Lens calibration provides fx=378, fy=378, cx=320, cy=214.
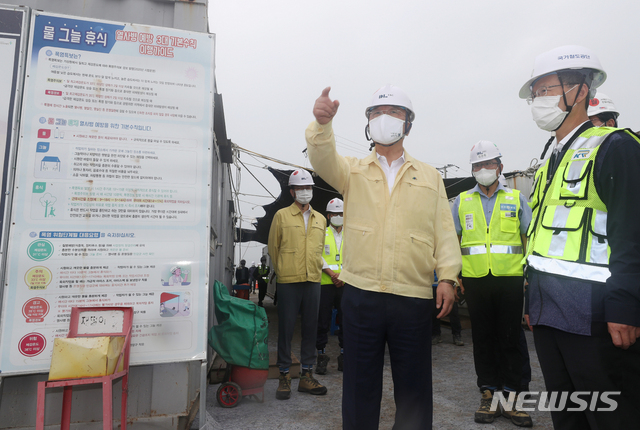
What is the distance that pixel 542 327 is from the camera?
1670 mm

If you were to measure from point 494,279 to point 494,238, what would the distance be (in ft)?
1.22

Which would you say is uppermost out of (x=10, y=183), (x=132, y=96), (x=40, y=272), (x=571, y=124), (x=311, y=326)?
(x=132, y=96)

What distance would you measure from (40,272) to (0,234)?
13.4 inches

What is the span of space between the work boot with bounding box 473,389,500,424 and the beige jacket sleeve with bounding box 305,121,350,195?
88.9 inches

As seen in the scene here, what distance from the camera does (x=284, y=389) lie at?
145 inches

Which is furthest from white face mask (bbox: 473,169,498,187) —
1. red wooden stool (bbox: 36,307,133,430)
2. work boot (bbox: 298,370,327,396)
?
red wooden stool (bbox: 36,307,133,430)

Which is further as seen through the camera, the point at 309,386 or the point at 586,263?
the point at 309,386

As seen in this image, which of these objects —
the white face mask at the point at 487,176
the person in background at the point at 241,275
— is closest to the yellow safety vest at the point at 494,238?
the white face mask at the point at 487,176

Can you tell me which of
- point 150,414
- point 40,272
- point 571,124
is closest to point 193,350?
point 150,414

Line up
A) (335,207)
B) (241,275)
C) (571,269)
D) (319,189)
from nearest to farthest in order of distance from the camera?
1. (571,269)
2. (335,207)
3. (319,189)
4. (241,275)

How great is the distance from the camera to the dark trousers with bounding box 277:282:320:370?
3.86 m

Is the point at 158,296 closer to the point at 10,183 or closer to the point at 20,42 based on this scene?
the point at 10,183

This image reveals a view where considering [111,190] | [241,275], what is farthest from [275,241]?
[241,275]

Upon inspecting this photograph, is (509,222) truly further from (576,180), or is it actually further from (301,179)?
(301,179)
